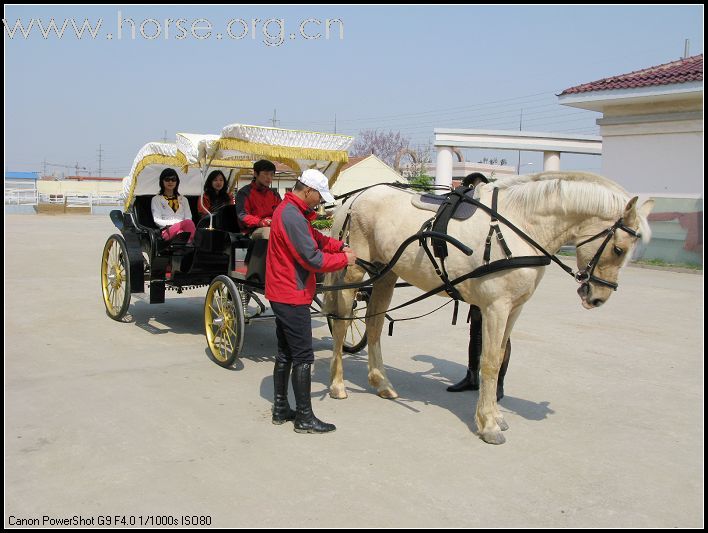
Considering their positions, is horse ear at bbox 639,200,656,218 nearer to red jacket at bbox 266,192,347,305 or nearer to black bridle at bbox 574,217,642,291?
black bridle at bbox 574,217,642,291

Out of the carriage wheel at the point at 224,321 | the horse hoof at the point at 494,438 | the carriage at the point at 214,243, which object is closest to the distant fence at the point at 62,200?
the carriage at the point at 214,243

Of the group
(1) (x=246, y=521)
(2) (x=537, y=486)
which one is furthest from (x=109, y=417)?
(2) (x=537, y=486)

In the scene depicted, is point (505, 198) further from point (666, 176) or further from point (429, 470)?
point (666, 176)

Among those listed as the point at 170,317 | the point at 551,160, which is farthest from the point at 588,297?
the point at 551,160

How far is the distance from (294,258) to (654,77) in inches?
588

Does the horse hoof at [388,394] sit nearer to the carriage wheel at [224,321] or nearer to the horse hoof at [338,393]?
the horse hoof at [338,393]

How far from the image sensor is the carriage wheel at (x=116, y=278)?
8.47 meters

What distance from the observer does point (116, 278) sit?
29.2 feet

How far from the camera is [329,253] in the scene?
534cm

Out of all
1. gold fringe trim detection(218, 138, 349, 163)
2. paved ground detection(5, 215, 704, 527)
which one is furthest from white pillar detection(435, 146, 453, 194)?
gold fringe trim detection(218, 138, 349, 163)

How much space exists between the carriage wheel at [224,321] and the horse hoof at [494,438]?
104 inches

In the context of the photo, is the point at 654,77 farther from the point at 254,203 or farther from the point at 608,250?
the point at 608,250

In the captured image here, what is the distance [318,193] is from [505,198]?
1.43 m

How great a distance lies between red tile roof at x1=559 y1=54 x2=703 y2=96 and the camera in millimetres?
16047
